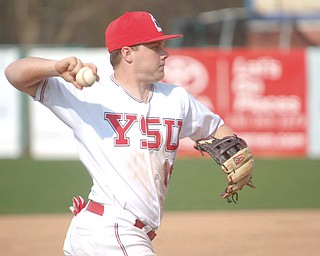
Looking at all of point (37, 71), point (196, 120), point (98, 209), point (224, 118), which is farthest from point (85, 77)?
point (224, 118)

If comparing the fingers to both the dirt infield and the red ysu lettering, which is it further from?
the dirt infield

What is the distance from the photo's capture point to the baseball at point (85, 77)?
3588 millimetres

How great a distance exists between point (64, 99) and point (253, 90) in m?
10.9

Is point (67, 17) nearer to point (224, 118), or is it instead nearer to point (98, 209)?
point (224, 118)

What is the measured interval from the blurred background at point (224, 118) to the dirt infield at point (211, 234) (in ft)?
2.35

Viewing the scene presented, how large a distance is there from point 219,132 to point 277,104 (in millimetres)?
10376

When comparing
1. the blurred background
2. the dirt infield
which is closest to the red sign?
the blurred background

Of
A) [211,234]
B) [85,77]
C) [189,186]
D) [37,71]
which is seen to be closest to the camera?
[85,77]

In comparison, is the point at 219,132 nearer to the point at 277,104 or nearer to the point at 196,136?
the point at 196,136

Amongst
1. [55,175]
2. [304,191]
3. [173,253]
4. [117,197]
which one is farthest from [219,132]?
[55,175]

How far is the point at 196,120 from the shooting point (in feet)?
14.3

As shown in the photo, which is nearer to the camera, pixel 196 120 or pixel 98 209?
pixel 98 209

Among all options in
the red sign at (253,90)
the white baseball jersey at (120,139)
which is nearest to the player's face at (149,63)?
the white baseball jersey at (120,139)

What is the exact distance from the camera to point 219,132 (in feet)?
14.5
